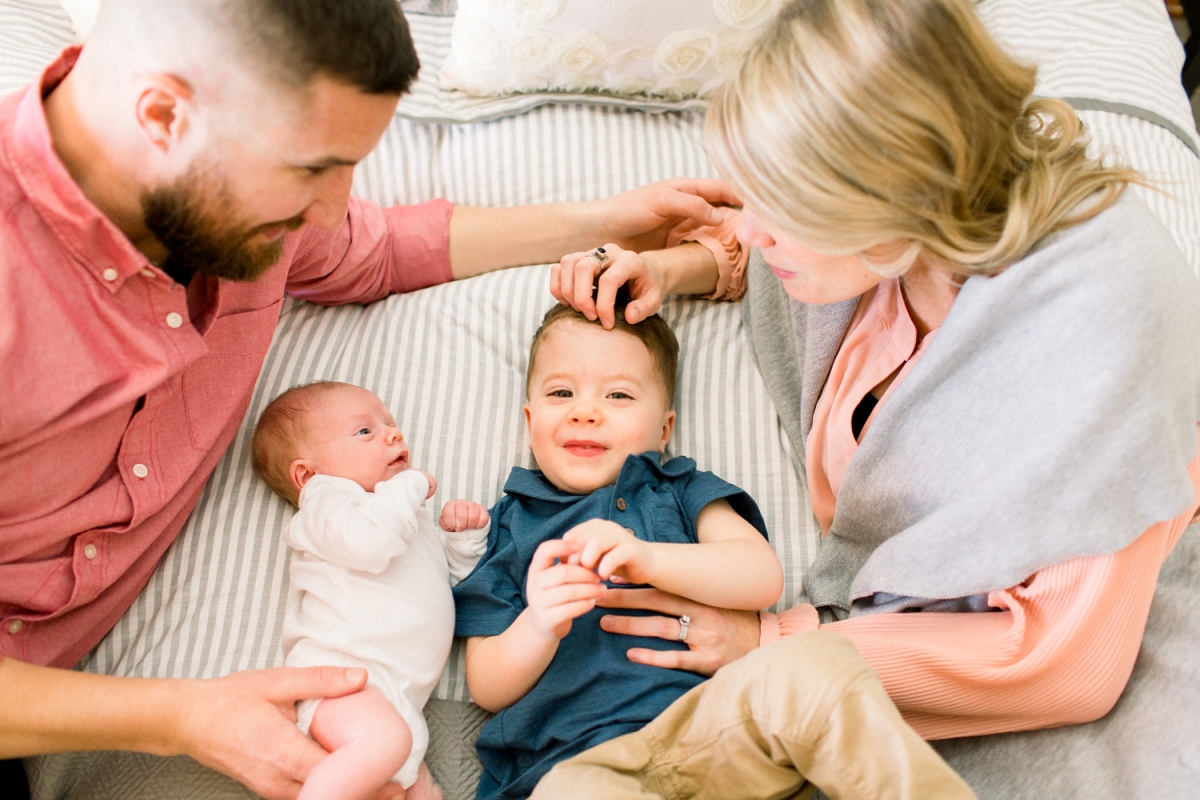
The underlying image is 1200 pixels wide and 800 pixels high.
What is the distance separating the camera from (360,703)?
116 cm

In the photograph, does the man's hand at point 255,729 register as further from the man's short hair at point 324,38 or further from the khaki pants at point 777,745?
the man's short hair at point 324,38

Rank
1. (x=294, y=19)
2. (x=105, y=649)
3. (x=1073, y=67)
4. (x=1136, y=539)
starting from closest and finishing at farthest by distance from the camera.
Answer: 1. (x=294, y=19)
2. (x=1136, y=539)
3. (x=105, y=649)
4. (x=1073, y=67)

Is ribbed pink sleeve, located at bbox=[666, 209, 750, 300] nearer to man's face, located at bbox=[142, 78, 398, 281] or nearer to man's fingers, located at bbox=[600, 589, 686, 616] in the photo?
man's fingers, located at bbox=[600, 589, 686, 616]

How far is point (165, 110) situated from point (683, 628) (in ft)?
3.15

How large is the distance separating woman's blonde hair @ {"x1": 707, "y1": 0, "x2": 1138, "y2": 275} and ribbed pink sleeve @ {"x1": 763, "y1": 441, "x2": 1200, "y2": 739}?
0.41 m

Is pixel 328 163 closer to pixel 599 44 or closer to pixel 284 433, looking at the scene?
pixel 284 433

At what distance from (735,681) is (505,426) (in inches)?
27.9

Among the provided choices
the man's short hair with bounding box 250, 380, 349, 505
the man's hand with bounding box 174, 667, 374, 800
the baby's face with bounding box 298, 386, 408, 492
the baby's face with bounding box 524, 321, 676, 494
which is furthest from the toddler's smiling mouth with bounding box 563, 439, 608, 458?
the man's hand with bounding box 174, 667, 374, 800

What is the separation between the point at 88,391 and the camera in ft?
3.58

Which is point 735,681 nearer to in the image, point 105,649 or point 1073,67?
point 105,649

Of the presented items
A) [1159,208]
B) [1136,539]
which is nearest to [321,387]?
[1136,539]

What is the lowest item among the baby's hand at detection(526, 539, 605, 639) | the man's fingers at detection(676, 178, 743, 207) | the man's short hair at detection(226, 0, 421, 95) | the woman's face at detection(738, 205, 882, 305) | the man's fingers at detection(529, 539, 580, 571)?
the baby's hand at detection(526, 539, 605, 639)

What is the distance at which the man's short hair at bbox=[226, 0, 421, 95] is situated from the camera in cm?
93

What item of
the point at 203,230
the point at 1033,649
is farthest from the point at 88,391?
the point at 1033,649
